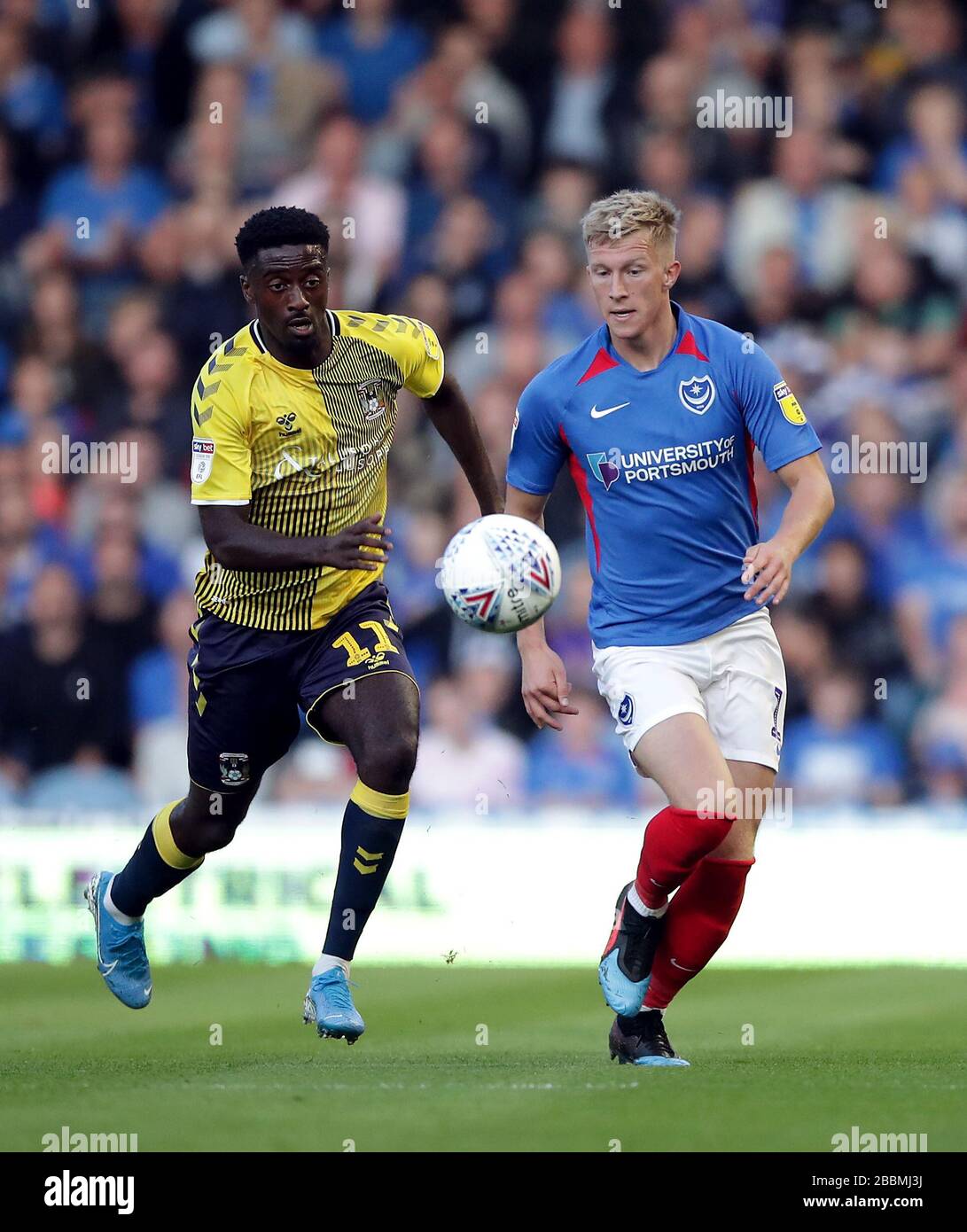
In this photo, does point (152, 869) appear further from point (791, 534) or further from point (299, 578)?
point (791, 534)

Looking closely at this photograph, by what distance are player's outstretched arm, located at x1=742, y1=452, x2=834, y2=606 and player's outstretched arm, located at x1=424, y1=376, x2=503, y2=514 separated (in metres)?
1.12

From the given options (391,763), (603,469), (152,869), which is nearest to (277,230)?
(603,469)

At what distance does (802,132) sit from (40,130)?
488 centimetres

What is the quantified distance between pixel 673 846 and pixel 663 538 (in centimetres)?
102

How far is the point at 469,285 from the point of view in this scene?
12.1 metres

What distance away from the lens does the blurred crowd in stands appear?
1101 centimetres

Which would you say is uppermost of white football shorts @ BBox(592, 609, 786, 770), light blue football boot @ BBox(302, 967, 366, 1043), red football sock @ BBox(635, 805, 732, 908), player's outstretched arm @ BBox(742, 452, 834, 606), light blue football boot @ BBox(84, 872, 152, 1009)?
player's outstretched arm @ BBox(742, 452, 834, 606)

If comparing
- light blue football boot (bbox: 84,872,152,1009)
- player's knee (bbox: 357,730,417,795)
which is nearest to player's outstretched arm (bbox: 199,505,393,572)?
player's knee (bbox: 357,730,417,795)

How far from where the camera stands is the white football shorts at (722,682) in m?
6.41

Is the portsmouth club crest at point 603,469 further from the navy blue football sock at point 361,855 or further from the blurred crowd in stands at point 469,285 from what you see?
the blurred crowd in stands at point 469,285

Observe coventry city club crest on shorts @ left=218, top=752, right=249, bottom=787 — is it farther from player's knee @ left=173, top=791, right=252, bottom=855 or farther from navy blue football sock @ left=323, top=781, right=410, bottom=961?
navy blue football sock @ left=323, top=781, right=410, bottom=961

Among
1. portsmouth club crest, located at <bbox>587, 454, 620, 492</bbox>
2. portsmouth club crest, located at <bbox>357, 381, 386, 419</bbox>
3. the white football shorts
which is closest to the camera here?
the white football shorts

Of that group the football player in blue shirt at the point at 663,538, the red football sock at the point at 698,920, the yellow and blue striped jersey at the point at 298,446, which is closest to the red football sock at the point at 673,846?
the football player in blue shirt at the point at 663,538

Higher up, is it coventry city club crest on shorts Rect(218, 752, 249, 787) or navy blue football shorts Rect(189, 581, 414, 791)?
navy blue football shorts Rect(189, 581, 414, 791)
